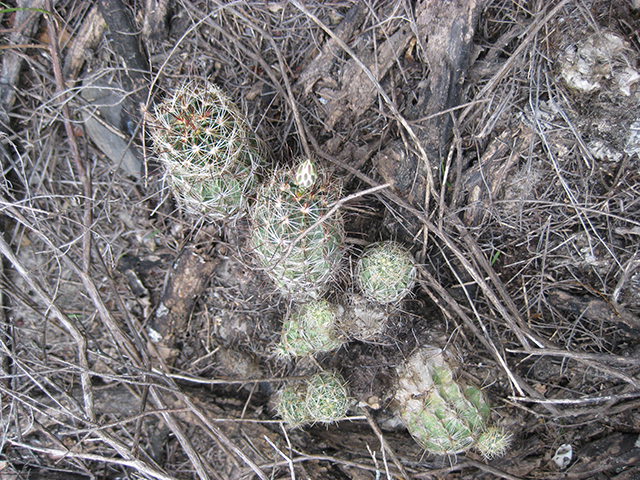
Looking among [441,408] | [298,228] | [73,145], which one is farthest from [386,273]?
[73,145]

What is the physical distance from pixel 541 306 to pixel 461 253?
2.60 ft

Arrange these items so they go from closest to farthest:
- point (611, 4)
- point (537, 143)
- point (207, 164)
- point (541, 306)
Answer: point (207, 164) < point (611, 4) < point (537, 143) < point (541, 306)

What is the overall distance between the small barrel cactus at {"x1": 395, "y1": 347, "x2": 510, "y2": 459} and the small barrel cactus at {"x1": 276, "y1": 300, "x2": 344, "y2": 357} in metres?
0.55

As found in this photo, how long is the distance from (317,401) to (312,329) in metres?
0.48

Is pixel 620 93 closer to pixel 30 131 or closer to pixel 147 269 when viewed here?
pixel 147 269

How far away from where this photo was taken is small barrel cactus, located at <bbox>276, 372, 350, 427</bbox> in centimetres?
242

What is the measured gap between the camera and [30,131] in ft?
9.74

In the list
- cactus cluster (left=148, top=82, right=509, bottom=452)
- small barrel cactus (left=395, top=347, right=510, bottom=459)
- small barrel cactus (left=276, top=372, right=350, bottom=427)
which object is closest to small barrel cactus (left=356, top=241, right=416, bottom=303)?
cactus cluster (left=148, top=82, right=509, bottom=452)

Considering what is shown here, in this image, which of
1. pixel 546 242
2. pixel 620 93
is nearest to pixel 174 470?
pixel 546 242

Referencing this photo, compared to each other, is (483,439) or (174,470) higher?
(483,439)

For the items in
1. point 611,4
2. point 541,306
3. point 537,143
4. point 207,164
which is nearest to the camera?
point 207,164

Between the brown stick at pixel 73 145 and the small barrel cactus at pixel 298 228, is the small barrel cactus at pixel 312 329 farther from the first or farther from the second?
the brown stick at pixel 73 145

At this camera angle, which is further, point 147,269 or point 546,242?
→ point 147,269

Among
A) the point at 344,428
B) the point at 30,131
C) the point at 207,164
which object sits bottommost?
the point at 344,428
